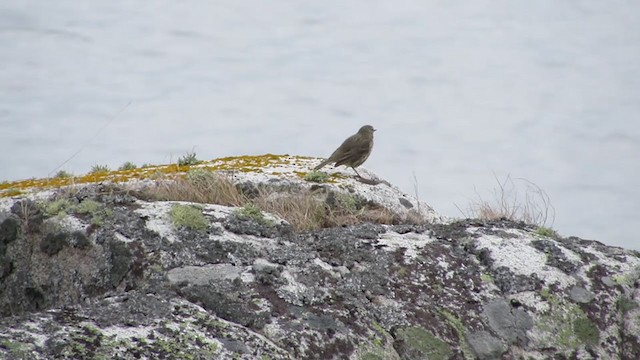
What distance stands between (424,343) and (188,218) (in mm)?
2167

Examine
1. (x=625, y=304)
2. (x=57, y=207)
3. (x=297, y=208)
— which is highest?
(x=57, y=207)

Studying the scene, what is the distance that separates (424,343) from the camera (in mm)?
7461

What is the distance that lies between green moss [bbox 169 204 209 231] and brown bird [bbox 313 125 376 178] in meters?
3.16

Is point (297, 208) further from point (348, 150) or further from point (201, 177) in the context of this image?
point (348, 150)

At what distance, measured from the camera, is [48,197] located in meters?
8.63

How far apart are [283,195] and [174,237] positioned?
2338 millimetres

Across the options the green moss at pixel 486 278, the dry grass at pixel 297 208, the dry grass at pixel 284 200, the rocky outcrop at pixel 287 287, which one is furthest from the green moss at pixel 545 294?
the dry grass at pixel 297 208

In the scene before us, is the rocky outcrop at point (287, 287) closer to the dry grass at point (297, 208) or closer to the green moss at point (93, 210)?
the green moss at point (93, 210)

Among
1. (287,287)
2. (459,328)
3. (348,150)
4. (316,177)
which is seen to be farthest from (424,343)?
(348,150)

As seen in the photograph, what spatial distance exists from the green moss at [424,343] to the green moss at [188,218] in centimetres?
183

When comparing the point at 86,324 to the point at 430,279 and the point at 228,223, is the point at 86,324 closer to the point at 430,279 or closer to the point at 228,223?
the point at 228,223

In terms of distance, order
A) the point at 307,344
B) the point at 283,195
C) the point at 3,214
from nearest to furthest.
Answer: the point at 307,344, the point at 3,214, the point at 283,195

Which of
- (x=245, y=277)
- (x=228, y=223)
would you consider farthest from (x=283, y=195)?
(x=245, y=277)

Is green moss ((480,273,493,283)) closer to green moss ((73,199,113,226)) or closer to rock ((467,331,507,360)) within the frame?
rock ((467,331,507,360))
